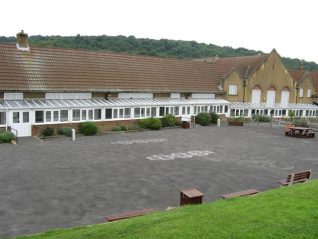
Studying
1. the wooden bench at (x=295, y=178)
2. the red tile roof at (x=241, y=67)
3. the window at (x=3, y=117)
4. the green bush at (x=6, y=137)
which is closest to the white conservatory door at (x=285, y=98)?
the red tile roof at (x=241, y=67)

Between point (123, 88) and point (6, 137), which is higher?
point (123, 88)

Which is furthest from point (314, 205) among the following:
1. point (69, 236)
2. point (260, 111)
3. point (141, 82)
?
point (260, 111)

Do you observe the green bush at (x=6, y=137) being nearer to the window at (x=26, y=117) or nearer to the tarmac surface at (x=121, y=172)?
the tarmac surface at (x=121, y=172)

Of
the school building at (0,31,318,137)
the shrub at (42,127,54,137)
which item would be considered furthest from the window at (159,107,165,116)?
the shrub at (42,127,54,137)

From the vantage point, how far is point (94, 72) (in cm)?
3697

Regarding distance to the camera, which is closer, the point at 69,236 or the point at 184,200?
the point at 69,236

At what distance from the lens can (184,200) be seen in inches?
480

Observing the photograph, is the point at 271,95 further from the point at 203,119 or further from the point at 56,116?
the point at 56,116

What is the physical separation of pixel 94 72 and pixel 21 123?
36.4ft

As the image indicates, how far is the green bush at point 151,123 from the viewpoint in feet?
114

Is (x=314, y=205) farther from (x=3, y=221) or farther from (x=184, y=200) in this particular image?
(x=3, y=221)

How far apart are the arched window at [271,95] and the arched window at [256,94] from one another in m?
1.90

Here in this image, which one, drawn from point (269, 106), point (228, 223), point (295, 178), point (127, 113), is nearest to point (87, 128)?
point (127, 113)

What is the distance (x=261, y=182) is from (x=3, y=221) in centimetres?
1140
